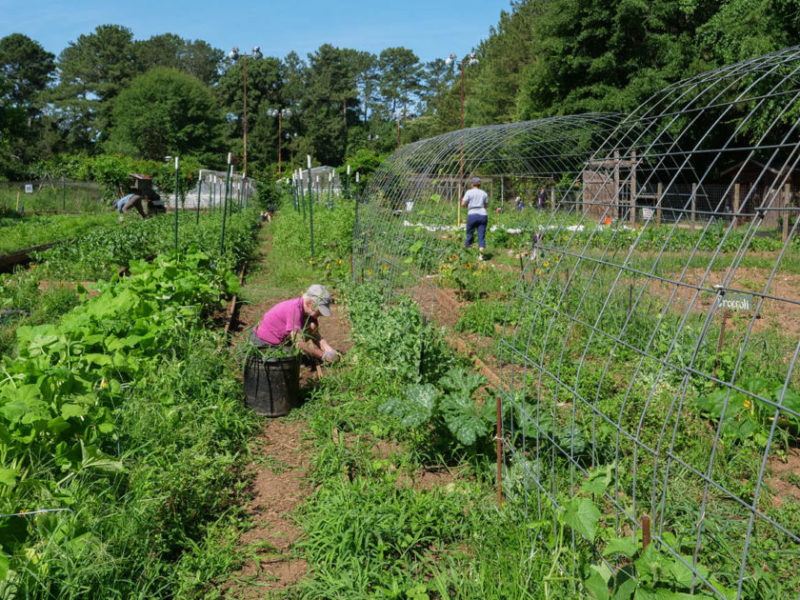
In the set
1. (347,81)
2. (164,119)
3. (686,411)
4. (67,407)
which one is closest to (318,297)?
(67,407)

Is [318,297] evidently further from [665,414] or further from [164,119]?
[164,119]

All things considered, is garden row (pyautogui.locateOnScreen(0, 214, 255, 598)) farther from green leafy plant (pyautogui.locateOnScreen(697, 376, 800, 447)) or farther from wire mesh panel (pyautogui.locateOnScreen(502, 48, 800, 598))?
green leafy plant (pyautogui.locateOnScreen(697, 376, 800, 447))

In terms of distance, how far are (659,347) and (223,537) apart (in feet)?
11.2

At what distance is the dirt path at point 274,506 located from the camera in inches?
109

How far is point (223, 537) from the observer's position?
120 inches

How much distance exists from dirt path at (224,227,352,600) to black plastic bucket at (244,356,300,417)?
0.09 m

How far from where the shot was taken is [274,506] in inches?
134

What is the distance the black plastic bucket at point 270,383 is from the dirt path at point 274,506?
0.09m

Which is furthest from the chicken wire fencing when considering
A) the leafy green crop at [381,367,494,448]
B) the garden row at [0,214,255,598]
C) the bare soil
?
the garden row at [0,214,255,598]

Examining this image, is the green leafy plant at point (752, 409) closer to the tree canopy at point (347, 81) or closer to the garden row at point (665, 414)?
the garden row at point (665, 414)

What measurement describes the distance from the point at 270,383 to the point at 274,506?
4.06 feet

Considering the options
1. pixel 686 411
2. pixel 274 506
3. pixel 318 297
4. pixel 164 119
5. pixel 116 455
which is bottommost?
pixel 274 506

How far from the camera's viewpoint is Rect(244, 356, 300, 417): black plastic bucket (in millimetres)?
4465

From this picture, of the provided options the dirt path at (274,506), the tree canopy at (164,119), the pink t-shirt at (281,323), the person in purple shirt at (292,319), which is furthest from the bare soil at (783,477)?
the tree canopy at (164,119)
